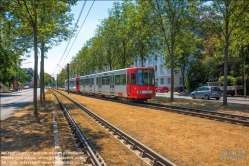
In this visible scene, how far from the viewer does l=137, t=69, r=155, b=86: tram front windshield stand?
2282 cm

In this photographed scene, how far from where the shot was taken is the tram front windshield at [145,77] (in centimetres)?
2282

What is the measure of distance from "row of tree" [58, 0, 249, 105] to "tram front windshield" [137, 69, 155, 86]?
4.15 metres

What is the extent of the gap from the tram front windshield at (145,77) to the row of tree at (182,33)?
4.15 m

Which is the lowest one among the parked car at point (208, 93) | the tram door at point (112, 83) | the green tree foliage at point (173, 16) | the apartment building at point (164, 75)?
the parked car at point (208, 93)

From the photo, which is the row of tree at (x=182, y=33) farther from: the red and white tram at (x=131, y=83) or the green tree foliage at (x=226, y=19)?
the red and white tram at (x=131, y=83)

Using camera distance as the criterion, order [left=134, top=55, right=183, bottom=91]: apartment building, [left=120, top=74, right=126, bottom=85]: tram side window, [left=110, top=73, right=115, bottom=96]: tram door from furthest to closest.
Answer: [left=134, top=55, right=183, bottom=91]: apartment building < [left=110, top=73, right=115, bottom=96]: tram door < [left=120, top=74, right=126, bottom=85]: tram side window

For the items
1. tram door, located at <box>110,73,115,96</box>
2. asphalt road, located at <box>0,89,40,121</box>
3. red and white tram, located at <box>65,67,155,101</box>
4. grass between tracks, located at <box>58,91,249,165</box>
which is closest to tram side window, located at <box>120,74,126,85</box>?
red and white tram, located at <box>65,67,155,101</box>

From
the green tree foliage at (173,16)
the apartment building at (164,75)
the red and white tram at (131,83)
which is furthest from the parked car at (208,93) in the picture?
the apartment building at (164,75)

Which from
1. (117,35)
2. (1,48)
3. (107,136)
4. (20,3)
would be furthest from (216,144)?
(117,35)

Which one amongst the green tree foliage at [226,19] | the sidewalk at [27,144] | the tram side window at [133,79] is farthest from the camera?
the tram side window at [133,79]

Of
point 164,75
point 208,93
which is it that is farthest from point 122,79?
point 164,75

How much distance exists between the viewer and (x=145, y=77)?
23.0 m

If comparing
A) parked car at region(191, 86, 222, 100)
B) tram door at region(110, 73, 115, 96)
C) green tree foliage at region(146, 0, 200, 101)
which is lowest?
parked car at region(191, 86, 222, 100)

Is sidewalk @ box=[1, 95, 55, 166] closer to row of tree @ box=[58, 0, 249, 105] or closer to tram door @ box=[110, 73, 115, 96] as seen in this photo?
row of tree @ box=[58, 0, 249, 105]
